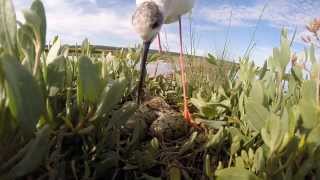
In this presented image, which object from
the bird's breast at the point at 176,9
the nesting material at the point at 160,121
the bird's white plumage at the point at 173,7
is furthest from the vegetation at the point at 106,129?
the bird's breast at the point at 176,9

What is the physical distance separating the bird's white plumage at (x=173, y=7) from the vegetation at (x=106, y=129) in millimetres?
1168

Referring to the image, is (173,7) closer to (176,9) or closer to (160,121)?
(176,9)

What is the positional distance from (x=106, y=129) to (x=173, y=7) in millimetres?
1780

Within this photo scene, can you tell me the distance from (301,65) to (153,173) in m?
0.68

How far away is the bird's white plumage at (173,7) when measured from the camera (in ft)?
8.75

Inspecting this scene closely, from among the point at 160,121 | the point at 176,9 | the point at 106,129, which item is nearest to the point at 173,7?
the point at 176,9

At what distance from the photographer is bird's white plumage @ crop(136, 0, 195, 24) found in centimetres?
267

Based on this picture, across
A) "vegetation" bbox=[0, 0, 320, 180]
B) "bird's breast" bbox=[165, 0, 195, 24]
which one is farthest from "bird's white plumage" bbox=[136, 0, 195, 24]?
"vegetation" bbox=[0, 0, 320, 180]

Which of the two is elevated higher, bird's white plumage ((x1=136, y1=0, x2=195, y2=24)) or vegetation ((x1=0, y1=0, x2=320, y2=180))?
bird's white plumage ((x1=136, y1=0, x2=195, y2=24))

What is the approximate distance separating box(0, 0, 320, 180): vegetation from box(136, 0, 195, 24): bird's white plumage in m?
1.17

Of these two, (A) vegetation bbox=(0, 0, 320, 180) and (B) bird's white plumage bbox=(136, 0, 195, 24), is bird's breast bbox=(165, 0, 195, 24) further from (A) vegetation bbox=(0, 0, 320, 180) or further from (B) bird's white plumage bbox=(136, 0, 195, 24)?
(A) vegetation bbox=(0, 0, 320, 180)

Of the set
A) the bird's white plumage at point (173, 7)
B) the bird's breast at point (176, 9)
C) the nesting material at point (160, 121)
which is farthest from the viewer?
the bird's breast at point (176, 9)

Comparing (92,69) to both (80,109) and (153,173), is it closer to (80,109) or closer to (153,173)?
(80,109)

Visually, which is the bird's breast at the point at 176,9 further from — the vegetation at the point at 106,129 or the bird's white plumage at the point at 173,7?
the vegetation at the point at 106,129
